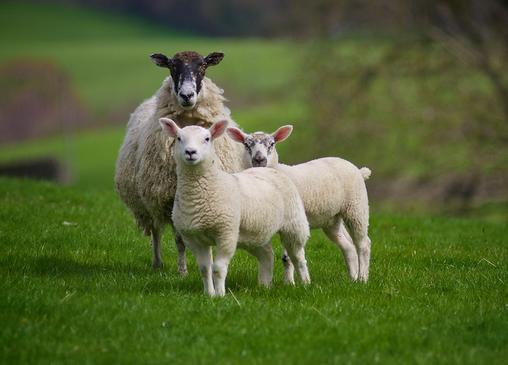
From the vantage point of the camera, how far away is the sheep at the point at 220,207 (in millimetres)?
6328

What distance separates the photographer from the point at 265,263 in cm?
712

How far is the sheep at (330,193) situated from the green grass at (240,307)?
0.30 meters

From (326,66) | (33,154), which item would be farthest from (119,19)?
(326,66)

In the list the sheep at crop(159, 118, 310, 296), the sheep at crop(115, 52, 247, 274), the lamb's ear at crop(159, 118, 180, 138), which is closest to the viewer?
the sheep at crop(159, 118, 310, 296)

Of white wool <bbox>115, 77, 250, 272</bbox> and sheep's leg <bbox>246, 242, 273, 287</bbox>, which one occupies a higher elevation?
white wool <bbox>115, 77, 250, 272</bbox>

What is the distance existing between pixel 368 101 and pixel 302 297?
1253 cm

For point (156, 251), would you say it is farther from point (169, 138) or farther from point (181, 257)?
point (169, 138)

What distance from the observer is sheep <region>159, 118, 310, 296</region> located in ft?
20.8

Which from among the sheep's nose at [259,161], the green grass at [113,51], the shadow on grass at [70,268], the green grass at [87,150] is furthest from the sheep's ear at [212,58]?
the green grass at [113,51]

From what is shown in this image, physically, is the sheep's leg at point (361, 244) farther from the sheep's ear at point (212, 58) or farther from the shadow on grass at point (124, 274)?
the sheep's ear at point (212, 58)

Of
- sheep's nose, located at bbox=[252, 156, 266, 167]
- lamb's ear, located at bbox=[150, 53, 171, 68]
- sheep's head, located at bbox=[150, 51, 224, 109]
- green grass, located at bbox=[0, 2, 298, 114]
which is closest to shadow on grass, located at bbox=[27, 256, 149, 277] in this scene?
sheep's nose, located at bbox=[252, 156, 266, 167]

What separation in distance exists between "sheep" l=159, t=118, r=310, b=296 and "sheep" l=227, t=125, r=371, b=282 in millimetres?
400

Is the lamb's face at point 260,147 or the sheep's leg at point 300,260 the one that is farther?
the lamb's face at point 260,147

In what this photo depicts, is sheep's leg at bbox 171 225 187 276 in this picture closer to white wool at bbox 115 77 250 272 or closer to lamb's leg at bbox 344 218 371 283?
white wool at bbox 115 77 250 272
